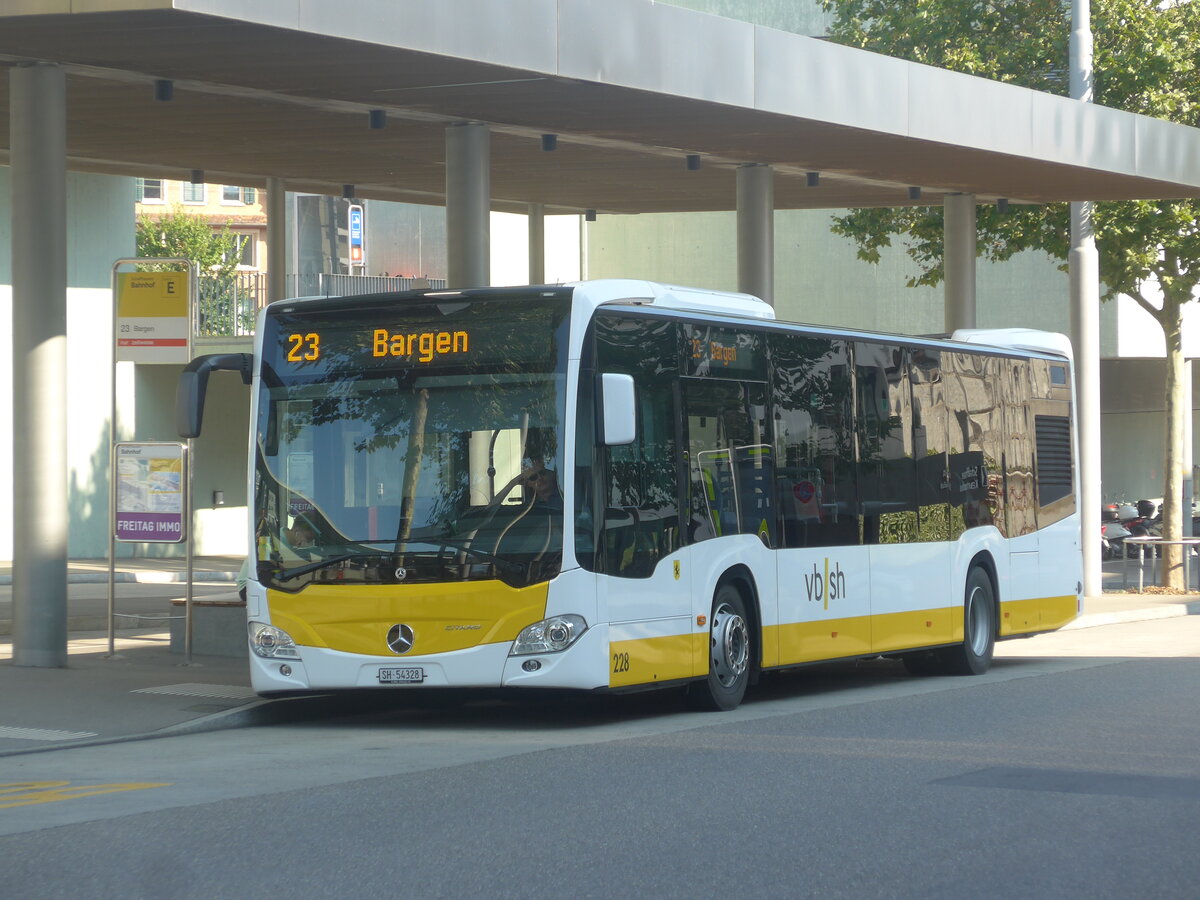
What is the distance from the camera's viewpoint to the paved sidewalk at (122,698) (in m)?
12.2

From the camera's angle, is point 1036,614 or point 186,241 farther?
point 186,241

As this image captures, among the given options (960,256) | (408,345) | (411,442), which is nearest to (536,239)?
(960,256)

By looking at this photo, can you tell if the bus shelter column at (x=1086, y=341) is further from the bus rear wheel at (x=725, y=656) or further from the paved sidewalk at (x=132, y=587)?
the bus rear wheel at (x=725, y=656)

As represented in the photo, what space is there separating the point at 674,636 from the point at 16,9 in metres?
6.79

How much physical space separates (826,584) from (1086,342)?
39.3 feet

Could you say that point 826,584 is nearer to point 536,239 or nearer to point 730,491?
point 730,491

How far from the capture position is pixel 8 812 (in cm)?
877

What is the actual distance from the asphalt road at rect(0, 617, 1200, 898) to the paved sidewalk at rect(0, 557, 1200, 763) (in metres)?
0.31

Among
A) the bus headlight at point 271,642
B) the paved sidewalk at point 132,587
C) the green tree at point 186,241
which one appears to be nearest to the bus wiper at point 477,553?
the bus headlight at point 271,642

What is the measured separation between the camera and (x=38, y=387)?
50.4 feet

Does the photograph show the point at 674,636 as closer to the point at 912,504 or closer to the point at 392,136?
the point at 912,504

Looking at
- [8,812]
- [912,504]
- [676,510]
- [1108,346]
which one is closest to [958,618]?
[912,504]

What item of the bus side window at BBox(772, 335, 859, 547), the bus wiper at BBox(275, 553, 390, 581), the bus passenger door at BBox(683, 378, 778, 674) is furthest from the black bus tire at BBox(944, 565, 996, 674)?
the bus wiper at BBox(275, 553, 390, 581)

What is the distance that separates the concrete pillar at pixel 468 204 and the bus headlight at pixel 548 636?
7587 millimetres
